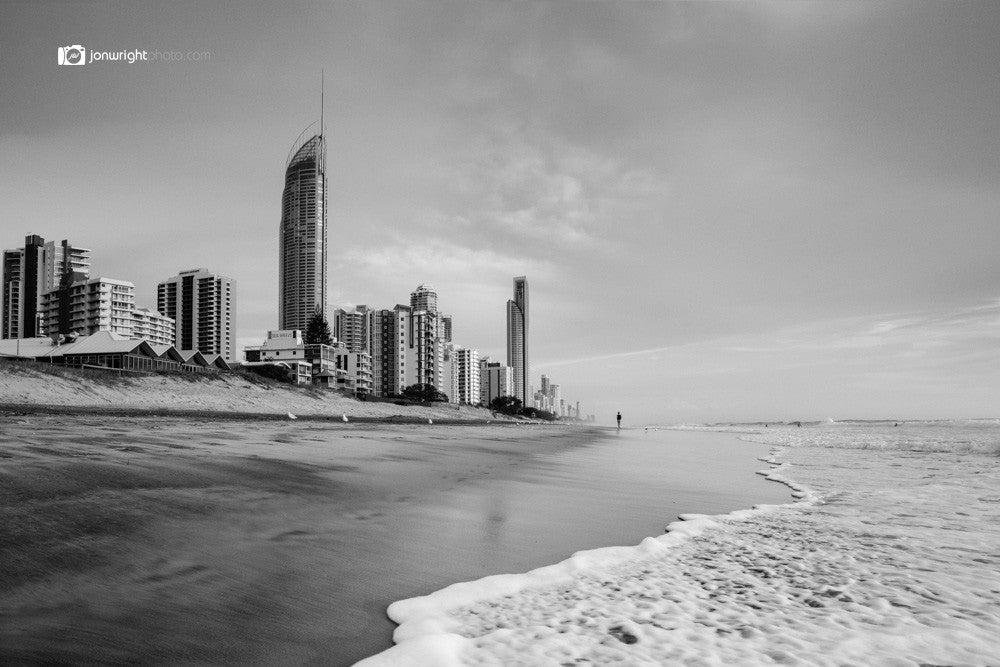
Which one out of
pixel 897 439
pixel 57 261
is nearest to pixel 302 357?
pixel 57 261

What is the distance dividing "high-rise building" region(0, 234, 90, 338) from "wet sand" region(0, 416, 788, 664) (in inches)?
7270

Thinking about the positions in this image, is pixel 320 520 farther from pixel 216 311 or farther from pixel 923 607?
pixel 216 311

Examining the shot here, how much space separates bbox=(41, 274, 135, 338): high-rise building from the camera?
125 m

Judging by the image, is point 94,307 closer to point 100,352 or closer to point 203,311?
point 203,311

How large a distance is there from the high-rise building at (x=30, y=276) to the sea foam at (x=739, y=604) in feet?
619

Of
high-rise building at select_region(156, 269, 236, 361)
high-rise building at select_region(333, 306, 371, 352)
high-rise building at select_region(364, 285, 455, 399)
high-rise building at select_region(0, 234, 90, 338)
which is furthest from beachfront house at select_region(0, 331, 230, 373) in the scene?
high-rise building at select_region(0, 234, 90, 338)

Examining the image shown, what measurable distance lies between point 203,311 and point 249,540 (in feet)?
570

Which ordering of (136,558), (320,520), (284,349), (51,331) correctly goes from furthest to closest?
(51,331), (284,349), (320,520), (136,558)

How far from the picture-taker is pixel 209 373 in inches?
1917

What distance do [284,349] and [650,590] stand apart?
121m

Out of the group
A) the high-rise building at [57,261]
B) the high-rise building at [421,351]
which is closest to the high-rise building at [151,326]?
the high-rise building at [57,261]

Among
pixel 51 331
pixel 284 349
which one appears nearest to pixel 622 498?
pixel 284 349

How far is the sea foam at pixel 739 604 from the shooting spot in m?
2.48

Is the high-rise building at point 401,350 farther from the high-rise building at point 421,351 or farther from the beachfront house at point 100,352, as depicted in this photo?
the beachfront house at point 100,352
